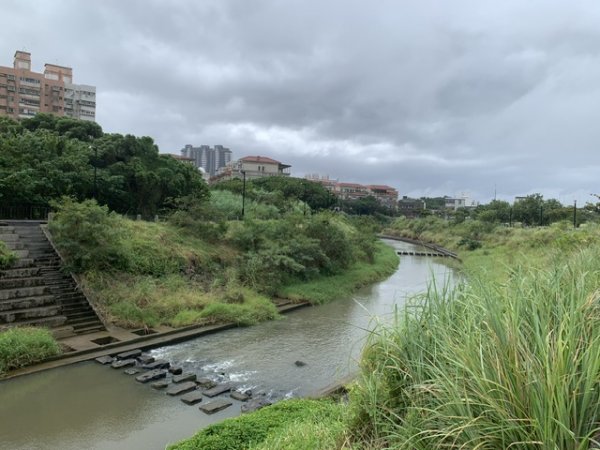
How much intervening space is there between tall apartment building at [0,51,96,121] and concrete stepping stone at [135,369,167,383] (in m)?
60.8

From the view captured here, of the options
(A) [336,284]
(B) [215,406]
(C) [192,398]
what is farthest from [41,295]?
(A) [336,284]

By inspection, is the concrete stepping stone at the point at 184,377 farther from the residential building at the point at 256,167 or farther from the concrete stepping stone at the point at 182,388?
the residential building at the point at 256,167

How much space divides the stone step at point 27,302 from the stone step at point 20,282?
1.81 feet

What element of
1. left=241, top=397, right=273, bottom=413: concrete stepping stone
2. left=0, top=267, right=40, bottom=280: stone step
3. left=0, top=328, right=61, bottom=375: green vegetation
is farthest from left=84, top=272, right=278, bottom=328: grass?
left=241, top=397, right=273, bottom=413: concrete stepping stone

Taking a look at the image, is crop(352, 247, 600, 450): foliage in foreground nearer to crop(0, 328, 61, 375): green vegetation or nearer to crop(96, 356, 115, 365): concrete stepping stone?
crop(96, 356, 115, 365): concrete stepping stone

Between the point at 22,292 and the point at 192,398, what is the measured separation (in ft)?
19.7

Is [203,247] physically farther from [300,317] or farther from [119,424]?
[119,424]

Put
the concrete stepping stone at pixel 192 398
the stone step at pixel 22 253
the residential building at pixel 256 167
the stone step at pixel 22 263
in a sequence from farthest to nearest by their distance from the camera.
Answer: the residential building at pixel 256 167 → the stone step at pixel 22 253 → the stone step at pixel 22 263 → the concrete stepping stone at pixel 192 398

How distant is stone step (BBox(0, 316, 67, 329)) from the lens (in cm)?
935

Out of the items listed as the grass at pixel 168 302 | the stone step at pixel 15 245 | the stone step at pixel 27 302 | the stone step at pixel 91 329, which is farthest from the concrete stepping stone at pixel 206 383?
the stone step at pixel 15 245

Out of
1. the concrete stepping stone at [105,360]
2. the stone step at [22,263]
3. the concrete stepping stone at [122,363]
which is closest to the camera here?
the concrete stepping stone at [122,363]

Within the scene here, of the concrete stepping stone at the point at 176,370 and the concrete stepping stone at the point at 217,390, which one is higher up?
the concrete stepping stone at the point at 176,370

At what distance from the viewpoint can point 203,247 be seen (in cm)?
1658

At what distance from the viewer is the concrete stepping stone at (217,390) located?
746cm
